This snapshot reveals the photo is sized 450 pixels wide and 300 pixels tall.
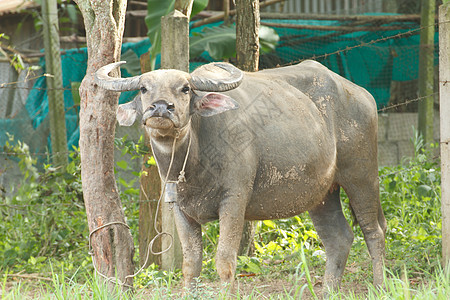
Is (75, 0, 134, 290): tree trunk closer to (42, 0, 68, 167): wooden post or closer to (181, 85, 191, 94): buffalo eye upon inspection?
(181, 85, 191, 94): buffalo eye

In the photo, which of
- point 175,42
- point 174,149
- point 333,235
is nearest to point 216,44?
point 175,42

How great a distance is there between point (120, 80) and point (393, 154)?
596 cm

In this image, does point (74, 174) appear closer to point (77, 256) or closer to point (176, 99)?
point (77, 256)

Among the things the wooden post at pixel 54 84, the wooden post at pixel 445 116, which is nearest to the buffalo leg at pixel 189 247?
the wooden post at pixel 445 116

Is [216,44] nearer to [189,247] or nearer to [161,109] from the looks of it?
[189,247]

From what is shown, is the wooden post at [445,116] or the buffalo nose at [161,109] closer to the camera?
the buffalo nose at [161,109]

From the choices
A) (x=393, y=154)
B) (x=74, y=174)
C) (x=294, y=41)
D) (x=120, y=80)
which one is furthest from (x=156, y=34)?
(x=393, y=154)

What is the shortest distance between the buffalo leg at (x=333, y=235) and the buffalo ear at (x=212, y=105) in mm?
1531

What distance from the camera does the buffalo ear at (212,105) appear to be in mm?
3469

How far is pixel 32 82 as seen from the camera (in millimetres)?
8609

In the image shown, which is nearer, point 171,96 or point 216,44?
point 171,96

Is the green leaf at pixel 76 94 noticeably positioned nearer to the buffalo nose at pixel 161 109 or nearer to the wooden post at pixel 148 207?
the wooden post at pixel 148 207

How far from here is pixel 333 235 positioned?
15.1 ft

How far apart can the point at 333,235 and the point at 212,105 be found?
1.67m
